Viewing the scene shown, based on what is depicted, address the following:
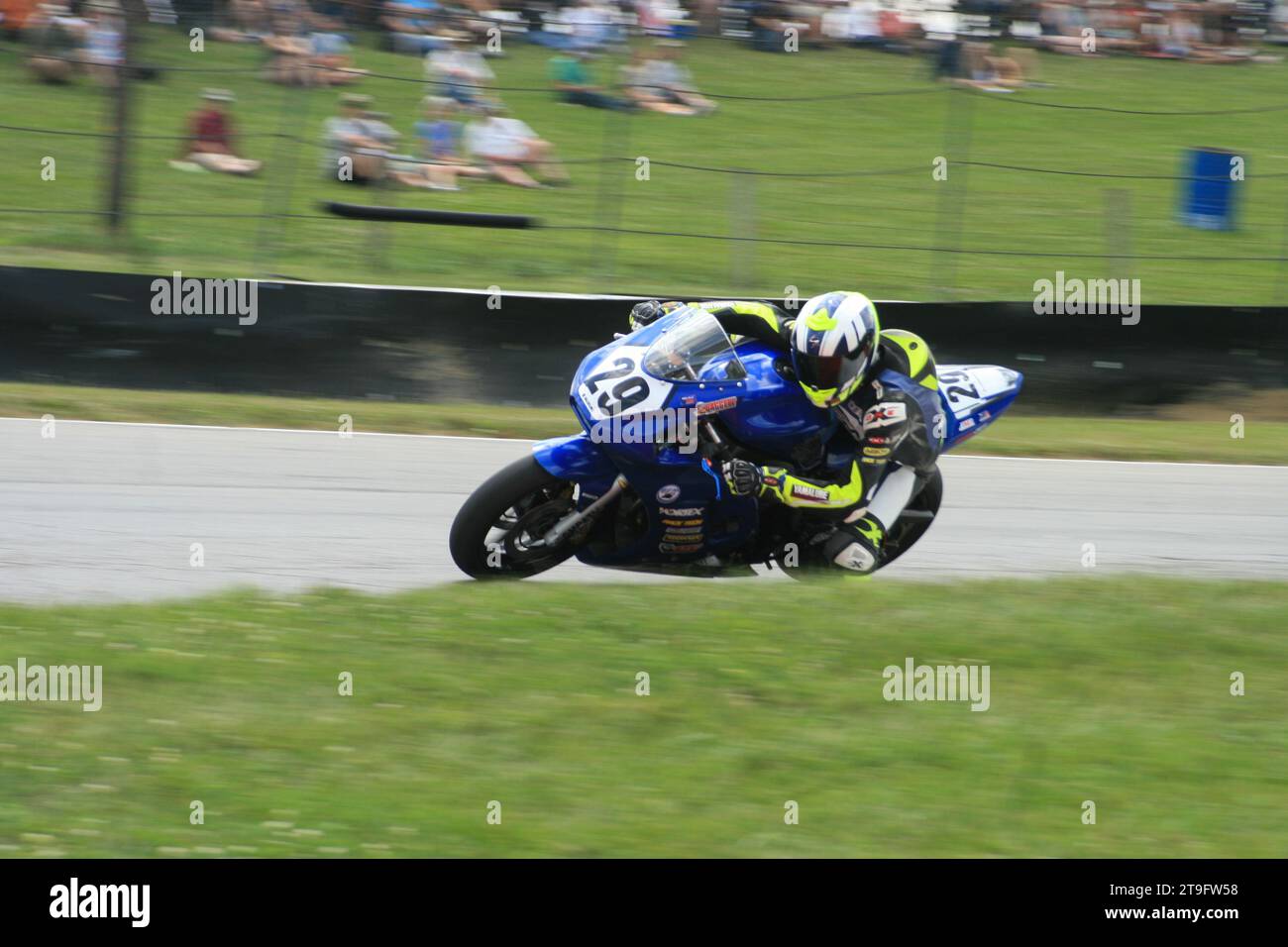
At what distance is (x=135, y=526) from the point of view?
7.29 m

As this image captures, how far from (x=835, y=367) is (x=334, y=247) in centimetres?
704

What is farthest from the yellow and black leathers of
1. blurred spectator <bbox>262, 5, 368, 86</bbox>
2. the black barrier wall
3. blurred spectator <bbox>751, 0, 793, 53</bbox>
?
blurred spectator <bbox>751, 0, 793, 53</bbox>

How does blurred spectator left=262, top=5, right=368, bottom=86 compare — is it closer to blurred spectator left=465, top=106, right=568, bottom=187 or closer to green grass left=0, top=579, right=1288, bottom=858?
blurred spectator left=465, top=106, right=568, bottom=187

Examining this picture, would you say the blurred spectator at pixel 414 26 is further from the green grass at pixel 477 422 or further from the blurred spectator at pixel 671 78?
the green grass at pixel 477 422

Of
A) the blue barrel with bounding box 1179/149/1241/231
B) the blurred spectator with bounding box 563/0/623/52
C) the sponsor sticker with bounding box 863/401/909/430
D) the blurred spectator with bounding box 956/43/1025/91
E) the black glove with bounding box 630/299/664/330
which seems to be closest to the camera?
the sponsor sticker with bounding box 863/401/909/430

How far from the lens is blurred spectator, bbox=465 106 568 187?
44.7ft

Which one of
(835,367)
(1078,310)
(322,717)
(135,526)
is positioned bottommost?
(322,717)

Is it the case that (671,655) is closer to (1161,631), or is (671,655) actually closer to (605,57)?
(1161,631)

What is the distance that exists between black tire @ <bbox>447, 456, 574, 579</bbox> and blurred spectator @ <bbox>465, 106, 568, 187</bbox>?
306 inches

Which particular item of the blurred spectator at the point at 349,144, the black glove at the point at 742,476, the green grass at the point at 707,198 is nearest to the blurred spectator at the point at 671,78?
the green grass at the point at 707,198

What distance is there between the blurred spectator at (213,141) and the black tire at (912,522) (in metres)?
8.16

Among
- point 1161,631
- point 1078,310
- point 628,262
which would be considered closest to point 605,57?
point 628,262

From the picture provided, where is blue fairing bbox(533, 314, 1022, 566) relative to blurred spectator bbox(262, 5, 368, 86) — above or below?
below

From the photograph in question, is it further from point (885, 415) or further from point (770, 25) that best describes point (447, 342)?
point (770, 25)
